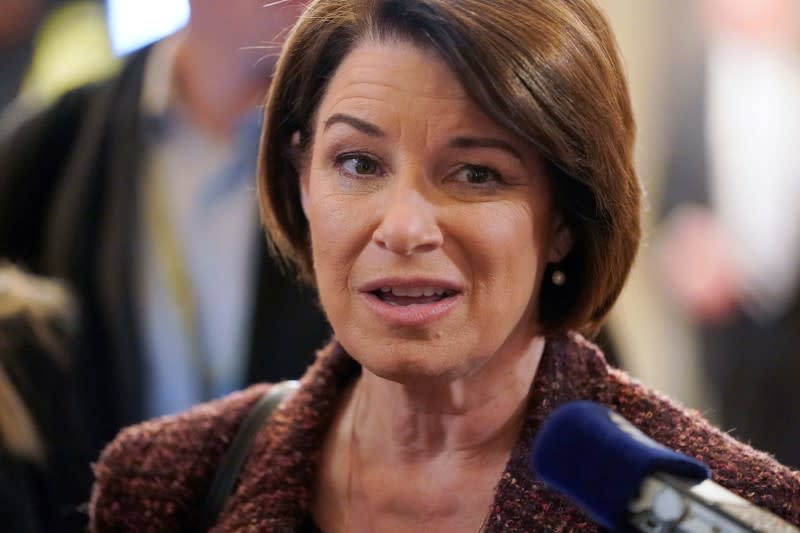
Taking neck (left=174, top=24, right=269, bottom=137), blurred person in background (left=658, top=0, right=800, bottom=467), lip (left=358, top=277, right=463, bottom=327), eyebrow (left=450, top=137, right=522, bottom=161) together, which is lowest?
blurred person in background (left=658, top=0, right=800, bottom=467)

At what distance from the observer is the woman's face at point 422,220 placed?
56.2 inches

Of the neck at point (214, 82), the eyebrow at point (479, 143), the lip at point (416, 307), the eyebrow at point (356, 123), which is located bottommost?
the lip at point (416, 307)

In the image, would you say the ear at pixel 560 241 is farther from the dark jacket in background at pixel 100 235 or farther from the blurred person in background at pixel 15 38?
the blurred person in background at pixel 15 38

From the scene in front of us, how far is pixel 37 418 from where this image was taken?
2.11 meters

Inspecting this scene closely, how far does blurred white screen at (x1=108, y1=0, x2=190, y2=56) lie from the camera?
2654 millimetres

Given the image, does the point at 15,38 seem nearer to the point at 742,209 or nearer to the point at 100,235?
the point at 100,235

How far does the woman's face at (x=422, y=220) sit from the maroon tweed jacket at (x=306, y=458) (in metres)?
0.17

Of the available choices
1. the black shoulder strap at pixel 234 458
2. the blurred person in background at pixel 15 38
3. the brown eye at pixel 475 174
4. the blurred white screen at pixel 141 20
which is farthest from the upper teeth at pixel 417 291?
Result: the blurred person in background at pixel 15 38

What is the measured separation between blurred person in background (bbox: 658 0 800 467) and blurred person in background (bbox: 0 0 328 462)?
4.85ft

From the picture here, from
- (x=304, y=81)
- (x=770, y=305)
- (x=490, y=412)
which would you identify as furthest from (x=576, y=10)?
(x=770, y=305)

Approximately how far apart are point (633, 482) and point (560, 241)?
2.23ft

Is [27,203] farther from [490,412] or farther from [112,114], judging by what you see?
[490,412]

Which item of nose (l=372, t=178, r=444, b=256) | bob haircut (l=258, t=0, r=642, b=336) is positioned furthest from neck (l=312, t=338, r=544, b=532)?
nose (l=372, t=178, r=444, b=256)

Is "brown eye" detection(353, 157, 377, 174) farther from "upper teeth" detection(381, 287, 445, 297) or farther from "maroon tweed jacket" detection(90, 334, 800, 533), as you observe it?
"maroon tweed jacket" detection(90, 334, 800, 533)
